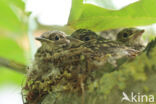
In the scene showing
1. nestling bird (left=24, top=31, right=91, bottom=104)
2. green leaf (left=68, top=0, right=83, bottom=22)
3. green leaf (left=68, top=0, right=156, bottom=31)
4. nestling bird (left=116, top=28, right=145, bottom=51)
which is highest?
nestling bird (left=116, top=28, right=145, bottom=51)

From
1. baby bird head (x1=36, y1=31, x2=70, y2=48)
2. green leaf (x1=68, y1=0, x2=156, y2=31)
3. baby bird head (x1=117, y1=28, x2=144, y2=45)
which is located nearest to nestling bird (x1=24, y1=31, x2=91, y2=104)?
baby bird head (x1=36, y1=31, x2=70, y2=48)

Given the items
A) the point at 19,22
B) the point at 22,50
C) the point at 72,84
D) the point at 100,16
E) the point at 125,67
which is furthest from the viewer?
the point at 22,50

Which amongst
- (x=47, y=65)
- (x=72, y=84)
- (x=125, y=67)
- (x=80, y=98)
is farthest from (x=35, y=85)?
(x=125, y=67)

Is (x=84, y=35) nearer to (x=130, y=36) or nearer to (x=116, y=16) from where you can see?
(x=116, y=16)

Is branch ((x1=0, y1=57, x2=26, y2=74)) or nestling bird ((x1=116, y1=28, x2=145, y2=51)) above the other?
nestling bird ((x1=116, y1=28, x2=145, y2=51))

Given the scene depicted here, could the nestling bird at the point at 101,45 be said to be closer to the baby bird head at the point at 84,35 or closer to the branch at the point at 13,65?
the baby bird head at the point at 84,35

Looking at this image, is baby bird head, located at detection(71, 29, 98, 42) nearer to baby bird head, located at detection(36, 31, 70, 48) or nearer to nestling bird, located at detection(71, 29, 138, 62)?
nestling bird, located at detection(71, 29, 138, 62)

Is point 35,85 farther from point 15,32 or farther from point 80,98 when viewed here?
point 15,32

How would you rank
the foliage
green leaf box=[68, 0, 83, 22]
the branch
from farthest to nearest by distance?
the foliage, the branch, green leaf box=[68, 0, 83, 22]
